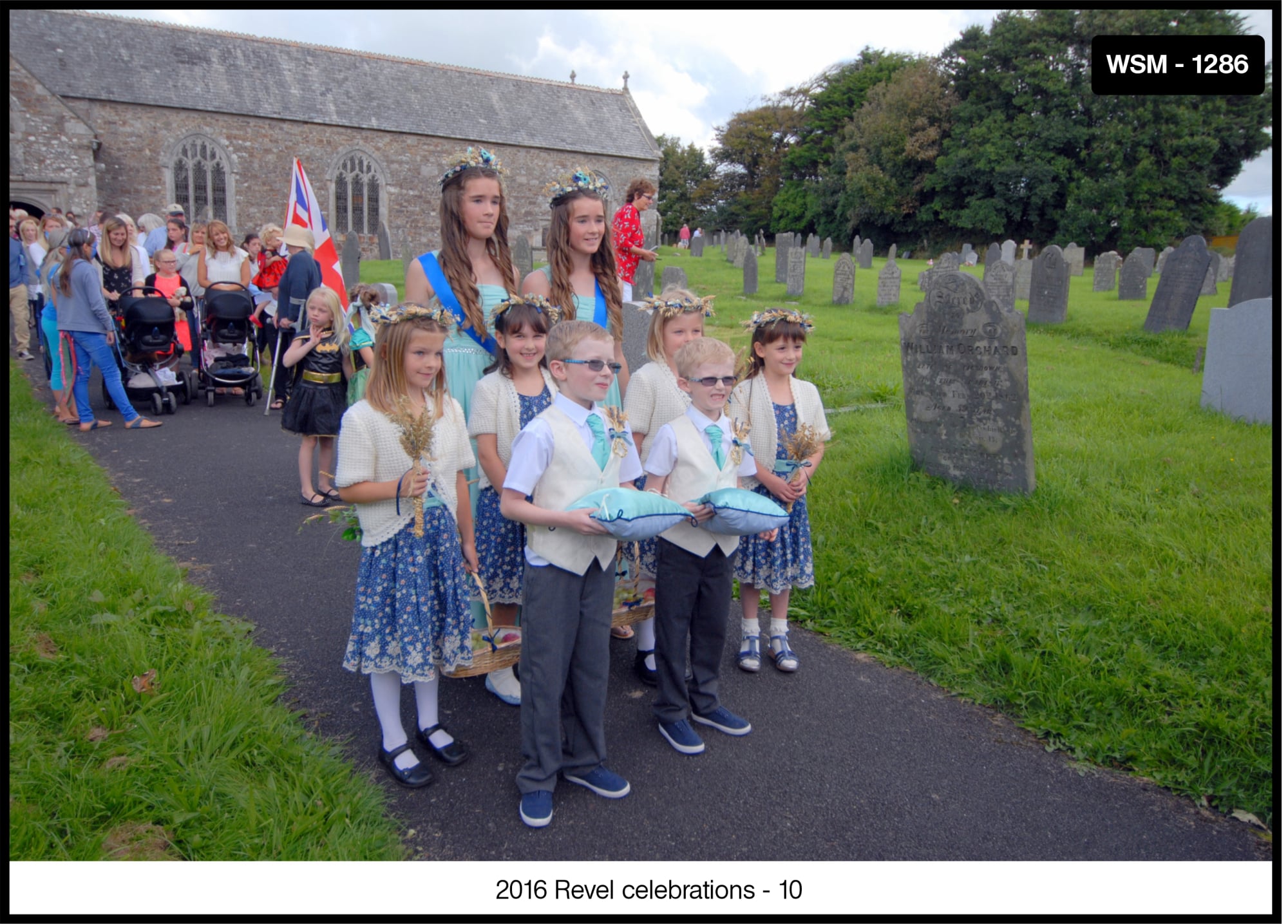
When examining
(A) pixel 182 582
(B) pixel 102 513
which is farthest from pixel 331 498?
(A) pixel 182 582

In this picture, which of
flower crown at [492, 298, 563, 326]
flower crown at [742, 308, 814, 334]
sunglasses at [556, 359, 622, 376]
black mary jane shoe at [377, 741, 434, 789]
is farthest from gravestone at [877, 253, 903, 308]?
black mary jane shoe at [377, 741, 434, 789]

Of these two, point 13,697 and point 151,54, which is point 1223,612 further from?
point 151,54

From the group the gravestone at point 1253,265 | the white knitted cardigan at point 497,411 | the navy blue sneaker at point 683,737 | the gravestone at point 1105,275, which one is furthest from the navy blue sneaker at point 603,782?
the gravestone at point 1105,275

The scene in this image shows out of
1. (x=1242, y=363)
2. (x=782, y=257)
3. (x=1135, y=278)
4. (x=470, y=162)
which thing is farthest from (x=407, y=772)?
(x=782, y=257)

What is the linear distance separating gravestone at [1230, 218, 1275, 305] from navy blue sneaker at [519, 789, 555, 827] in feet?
33.9

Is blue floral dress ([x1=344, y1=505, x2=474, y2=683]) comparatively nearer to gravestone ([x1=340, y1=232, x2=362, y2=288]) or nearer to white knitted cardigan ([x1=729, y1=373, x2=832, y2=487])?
white knitted cardigan ([x1=729, y1=373, x2=832, y2=487])

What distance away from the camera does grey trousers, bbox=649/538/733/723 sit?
3.16 metres

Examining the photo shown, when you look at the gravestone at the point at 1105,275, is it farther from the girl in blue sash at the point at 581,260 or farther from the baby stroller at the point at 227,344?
the girl in blue sash at the point at 581,260

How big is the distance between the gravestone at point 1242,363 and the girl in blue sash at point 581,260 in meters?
6.00

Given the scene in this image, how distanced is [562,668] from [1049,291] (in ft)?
42.9

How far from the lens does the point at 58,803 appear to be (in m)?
2.63

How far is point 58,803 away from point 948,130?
157 feet

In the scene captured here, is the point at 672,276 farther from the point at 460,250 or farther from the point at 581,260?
the point at 460,250

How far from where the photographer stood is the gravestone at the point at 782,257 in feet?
67.3
